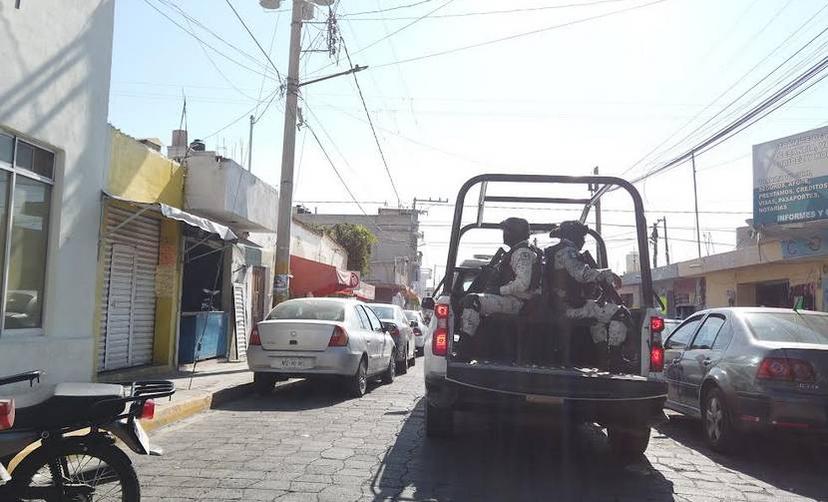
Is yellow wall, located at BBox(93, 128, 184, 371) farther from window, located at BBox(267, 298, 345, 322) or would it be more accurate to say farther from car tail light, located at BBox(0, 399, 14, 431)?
car tail light, located at BBox(0, 399, 14, 431)

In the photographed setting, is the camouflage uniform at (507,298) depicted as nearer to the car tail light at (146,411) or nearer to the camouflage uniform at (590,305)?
the camouflage uniform at (590,305)

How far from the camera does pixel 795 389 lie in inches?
228

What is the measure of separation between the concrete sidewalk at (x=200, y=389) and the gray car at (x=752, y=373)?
221 inches

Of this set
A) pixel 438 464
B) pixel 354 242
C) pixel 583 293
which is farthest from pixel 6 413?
pixel 354 242

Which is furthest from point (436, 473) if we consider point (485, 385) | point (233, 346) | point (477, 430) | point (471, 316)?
point (233, 346)

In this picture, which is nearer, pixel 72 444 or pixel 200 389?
pixel 72 444

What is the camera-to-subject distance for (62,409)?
A: 3.66 metres

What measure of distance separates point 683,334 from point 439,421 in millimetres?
3853

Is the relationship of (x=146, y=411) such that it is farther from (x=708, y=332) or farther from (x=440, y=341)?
Result: (x=708, y=332)

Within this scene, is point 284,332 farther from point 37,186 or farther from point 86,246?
point 37,186

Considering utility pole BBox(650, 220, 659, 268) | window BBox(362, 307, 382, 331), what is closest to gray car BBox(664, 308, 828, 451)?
window BBox(362, 307, 382, 331)

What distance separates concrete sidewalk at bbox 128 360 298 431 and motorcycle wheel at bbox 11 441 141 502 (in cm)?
301

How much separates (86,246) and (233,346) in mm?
6559

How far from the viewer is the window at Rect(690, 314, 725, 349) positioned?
7.28 metres
